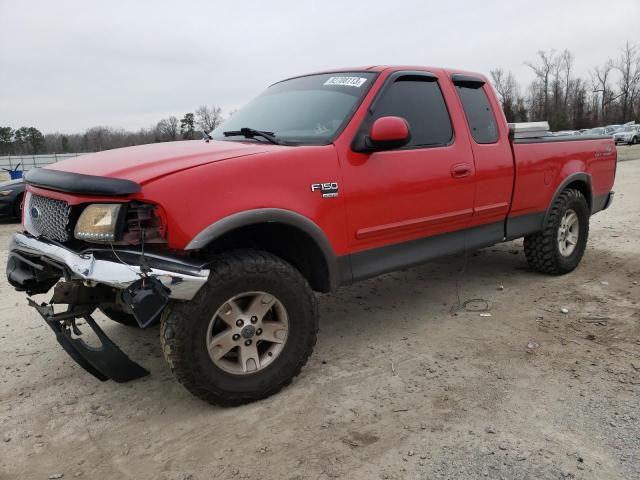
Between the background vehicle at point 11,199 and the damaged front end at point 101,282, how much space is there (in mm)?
8737

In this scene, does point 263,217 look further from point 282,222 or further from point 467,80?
point 467,80

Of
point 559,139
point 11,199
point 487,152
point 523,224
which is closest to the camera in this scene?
point 487,152

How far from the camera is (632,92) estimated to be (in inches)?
2862

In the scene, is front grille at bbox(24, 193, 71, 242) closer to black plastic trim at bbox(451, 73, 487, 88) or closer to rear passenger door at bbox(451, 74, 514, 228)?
rear passenger door at bbox(451, 74, 514, 228)

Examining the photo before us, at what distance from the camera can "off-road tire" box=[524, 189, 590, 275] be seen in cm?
511

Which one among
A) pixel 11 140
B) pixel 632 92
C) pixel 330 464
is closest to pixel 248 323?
pixel 330 464

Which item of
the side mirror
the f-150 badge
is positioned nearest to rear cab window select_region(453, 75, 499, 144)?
the side mirror

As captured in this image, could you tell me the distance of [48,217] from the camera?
2.94 meters

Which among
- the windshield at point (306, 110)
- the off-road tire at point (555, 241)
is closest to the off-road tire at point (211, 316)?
the windshield at point (306, 110)

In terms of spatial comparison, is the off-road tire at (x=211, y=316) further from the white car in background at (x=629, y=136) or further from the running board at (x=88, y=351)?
the white car in background at (x=629, y=136)

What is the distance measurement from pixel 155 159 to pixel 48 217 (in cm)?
69

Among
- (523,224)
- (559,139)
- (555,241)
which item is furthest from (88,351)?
(559,139)

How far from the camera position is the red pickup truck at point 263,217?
2.63m

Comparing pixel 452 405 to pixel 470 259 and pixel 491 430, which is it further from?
pixel 470 259
